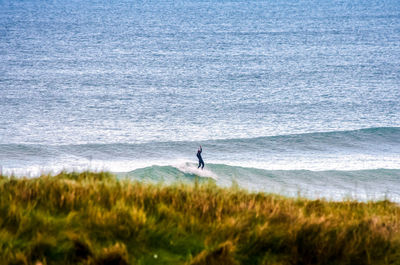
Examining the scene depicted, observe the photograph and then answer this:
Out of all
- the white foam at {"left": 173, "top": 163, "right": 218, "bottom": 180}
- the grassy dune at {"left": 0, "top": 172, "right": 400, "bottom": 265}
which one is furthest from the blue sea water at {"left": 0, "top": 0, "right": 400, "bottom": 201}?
the grassy dune at {"left": 0, "top": 172, "right": 400, "bottom": 265}

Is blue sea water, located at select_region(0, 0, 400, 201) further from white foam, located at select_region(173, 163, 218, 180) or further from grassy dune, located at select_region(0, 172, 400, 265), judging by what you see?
grassy dune, located at select_region(0, 172, 400, 265)

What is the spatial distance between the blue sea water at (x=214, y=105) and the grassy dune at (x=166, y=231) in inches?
86.9

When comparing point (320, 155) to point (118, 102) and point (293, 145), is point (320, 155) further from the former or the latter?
point (118, 102)

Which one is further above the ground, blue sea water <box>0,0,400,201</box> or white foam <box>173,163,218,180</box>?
blue sea water <box>0,0,400,201</box>

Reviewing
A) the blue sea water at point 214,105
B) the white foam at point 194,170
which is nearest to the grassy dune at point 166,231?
the blue sea water at point 214,105

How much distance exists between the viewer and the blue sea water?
110 ft

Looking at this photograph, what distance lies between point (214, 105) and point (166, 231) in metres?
47.9

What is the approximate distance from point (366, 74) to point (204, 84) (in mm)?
23425

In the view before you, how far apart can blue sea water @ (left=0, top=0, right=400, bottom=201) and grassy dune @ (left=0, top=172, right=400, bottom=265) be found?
2.21 m

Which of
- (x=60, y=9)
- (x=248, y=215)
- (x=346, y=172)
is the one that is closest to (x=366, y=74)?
(x=346, y=172)

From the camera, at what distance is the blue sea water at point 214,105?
33438 millimetres

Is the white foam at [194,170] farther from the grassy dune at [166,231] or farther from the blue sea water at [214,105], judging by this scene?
the grassy dune at [166,231]

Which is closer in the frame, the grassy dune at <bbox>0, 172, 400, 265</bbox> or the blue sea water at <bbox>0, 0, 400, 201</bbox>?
the grassy dune at <bbox>0, 172, 400, 265</bbox>

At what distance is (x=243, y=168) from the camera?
33156 mm
